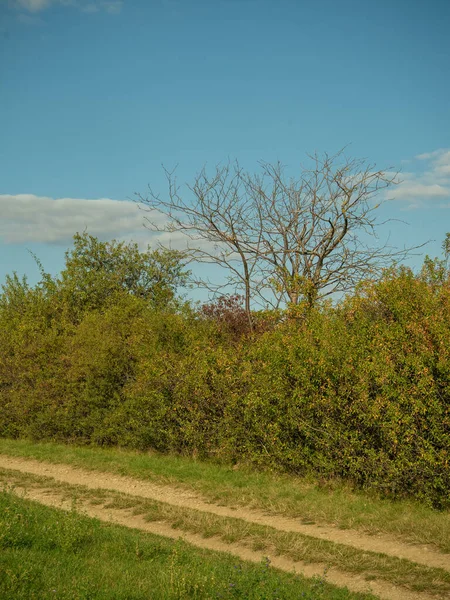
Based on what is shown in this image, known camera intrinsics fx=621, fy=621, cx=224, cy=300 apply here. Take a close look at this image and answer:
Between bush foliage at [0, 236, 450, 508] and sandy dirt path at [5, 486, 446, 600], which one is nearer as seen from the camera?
sandy dirt path at [5, 486, 446, 600]

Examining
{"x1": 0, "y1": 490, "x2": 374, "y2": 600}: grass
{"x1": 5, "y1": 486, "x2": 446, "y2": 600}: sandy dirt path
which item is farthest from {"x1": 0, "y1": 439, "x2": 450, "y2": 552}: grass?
{"x1": 0, "y1": 490, "x2": 374, "y2": 600}: grass

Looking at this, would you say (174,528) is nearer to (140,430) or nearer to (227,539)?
(227,539)

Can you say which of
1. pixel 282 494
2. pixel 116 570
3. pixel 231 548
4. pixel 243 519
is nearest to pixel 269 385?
pixel 282 494

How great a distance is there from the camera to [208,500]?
10.8 meters

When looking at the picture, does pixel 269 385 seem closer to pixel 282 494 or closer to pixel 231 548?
pixel 282 494

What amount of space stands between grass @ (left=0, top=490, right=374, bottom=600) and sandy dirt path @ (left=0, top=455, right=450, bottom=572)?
1728 mm

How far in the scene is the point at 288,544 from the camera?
7781 mm

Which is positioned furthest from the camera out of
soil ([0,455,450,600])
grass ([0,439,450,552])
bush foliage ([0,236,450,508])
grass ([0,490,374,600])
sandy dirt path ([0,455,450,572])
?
bush foliage ([0,236,450,508])

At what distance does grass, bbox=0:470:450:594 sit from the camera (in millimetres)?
6715

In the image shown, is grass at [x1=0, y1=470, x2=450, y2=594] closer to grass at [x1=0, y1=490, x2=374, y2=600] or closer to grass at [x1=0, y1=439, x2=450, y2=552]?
grass at [x1=0, y1=490, x2=374, y2=600]

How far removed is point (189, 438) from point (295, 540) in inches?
252

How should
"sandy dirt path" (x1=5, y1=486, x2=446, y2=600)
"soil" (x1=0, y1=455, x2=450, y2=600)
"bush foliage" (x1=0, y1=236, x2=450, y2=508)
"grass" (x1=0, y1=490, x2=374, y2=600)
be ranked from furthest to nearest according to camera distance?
"bush foliage" (x1=0, y1=236, x2=450, y2=508) → "soil" (x1=0, y1=455, x2=450, y2=600) → "sandy dirt path" (x1=5, y1=486, x2=446, y2=600) → "grass" (x1=0, y1=490, x2=374, y2=600)

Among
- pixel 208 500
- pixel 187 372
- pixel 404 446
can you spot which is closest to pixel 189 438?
pixel 187 372

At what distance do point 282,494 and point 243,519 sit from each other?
4.68 ft
